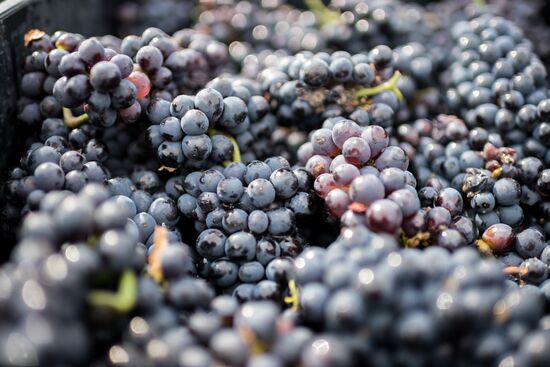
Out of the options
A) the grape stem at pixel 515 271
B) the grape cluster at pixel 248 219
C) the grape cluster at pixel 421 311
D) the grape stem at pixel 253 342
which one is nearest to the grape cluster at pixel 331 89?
the grape cluster at pixel 248 219

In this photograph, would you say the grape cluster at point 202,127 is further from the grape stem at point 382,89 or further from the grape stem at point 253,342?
the grape stem at point 253,342

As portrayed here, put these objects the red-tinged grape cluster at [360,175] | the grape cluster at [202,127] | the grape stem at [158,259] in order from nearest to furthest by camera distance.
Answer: the grape stem at [158,259], the red-tinged grape cluster at [360,175], the grape cluster at [202,127]

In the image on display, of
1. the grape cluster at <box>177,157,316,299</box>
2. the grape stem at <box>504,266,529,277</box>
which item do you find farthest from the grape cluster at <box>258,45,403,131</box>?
the grape stem at <box>504,266,529,277</box>

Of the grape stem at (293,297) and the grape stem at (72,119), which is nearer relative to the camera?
the grape stem at (293,297)

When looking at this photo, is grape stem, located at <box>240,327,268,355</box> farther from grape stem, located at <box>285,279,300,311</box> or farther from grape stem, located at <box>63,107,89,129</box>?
grape stem, located at <box>63,107,89,129</box>

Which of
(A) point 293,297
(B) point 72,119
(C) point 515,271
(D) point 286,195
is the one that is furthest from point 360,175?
(B) point 72,119

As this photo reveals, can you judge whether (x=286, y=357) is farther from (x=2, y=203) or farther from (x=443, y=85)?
(x=443, y=85)

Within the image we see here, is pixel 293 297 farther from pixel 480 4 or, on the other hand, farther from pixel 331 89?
pixel 480 4
